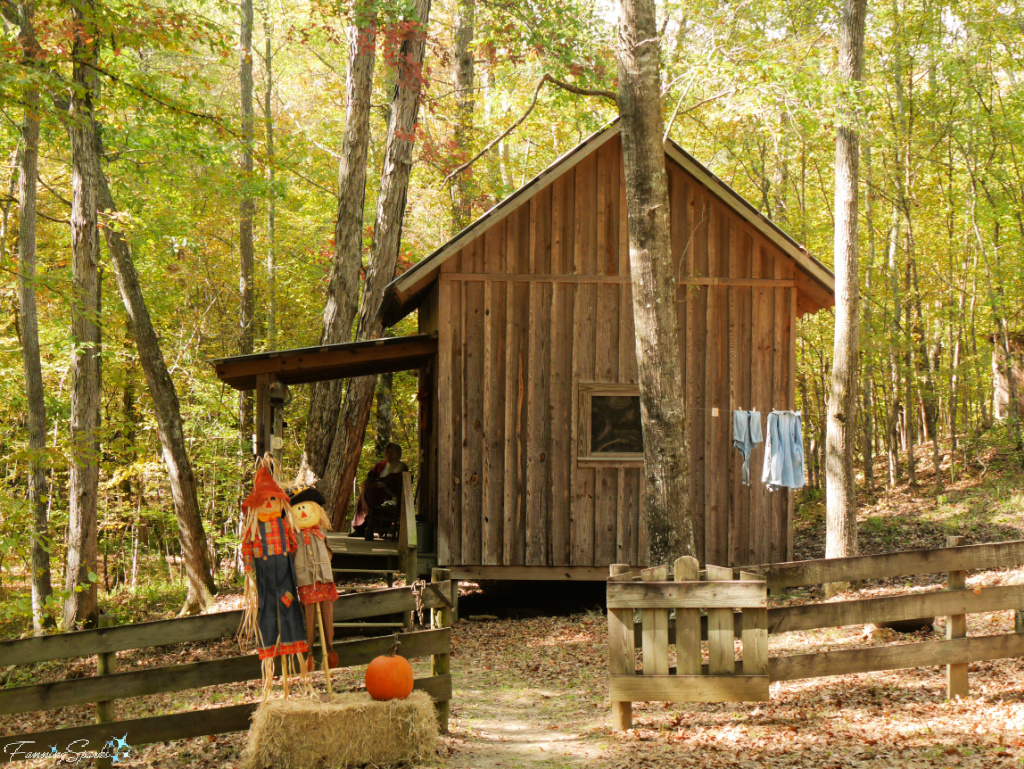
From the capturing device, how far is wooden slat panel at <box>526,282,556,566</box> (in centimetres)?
1135

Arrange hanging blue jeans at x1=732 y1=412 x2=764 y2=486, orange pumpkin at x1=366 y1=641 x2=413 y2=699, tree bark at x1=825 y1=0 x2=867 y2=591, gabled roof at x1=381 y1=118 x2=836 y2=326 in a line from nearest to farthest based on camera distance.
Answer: orange pumpkin at x1=366 y1=641 x2=413 y2=699 < tree bark at x1=825 y1=0 x2=867 y2=591 < gabled roof at x1=381 y1=118 x2=836 y2=326 < hanging blue jeans at x1=732 y1=412 x2=764 y2=486

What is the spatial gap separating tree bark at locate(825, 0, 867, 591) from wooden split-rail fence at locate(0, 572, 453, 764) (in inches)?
268

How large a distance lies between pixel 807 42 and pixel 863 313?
19.5 feet

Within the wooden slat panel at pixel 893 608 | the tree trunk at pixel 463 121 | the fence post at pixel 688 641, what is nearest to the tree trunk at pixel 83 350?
the tree trunk at pixel 463 121

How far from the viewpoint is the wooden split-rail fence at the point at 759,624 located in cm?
564

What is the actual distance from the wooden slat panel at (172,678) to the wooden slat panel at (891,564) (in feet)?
8.21

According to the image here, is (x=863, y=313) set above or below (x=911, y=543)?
above

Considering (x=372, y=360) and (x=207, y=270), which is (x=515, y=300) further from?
(x=207, y=270)

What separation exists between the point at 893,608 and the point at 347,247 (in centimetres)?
1121

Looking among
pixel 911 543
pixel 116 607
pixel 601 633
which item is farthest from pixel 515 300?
pixel 116 607

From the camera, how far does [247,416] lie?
18969 millimetres

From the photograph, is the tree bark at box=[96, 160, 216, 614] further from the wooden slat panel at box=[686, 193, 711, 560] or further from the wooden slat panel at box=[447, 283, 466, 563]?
the wooden slat panel at box=[686, 193, 711, 560]

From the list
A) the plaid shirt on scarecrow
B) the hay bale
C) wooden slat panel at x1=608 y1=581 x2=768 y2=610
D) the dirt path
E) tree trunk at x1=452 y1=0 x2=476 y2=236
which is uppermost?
tree trunk at x1=452 y1=0 x2=476 y2=236

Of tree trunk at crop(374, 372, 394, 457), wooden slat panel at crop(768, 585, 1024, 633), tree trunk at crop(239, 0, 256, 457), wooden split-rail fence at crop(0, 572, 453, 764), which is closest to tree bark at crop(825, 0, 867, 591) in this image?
wooden slat panel at crop(768, 585, 1024, 633)
